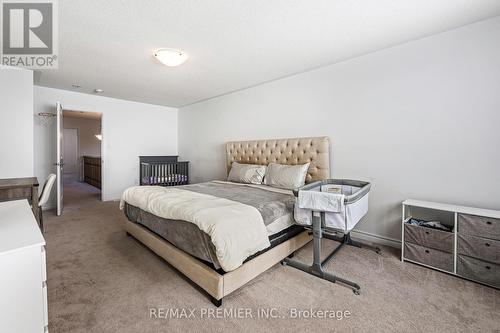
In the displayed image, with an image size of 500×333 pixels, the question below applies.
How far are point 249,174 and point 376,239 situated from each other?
2.01m

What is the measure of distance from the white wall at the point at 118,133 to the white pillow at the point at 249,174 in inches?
118

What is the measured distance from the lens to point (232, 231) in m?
1.69

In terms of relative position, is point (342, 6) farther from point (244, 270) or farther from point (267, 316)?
point (267, 316)

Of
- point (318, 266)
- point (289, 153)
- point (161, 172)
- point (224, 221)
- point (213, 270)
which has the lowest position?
point (318, 266)

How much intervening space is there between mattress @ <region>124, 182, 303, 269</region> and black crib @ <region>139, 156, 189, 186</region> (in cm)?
176

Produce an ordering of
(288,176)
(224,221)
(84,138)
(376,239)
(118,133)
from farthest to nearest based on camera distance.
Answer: (84,138), (118,133), (288,176), (376,239), (224,221)

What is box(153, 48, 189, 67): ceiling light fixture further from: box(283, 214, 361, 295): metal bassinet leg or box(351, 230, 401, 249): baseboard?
box(351, 230, 401, 249): baseboard

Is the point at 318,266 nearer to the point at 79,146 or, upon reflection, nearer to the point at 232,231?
the point at 232,231

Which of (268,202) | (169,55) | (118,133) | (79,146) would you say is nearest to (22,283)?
(268,202)

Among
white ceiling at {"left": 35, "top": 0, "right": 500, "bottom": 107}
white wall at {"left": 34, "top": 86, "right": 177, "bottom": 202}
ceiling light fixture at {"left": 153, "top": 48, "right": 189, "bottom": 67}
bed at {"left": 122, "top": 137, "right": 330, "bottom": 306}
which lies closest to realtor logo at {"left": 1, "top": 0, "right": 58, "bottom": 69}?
white ceiling at {"left": 35, "top": 0, "right": 500, "bottom": 107}

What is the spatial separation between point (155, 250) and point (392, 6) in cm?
321

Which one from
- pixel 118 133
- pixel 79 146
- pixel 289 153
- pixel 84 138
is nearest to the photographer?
pixel 289 153

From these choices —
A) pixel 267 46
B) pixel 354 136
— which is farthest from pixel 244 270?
pixel 267 46

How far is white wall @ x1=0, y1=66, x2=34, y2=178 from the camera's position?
325cm
